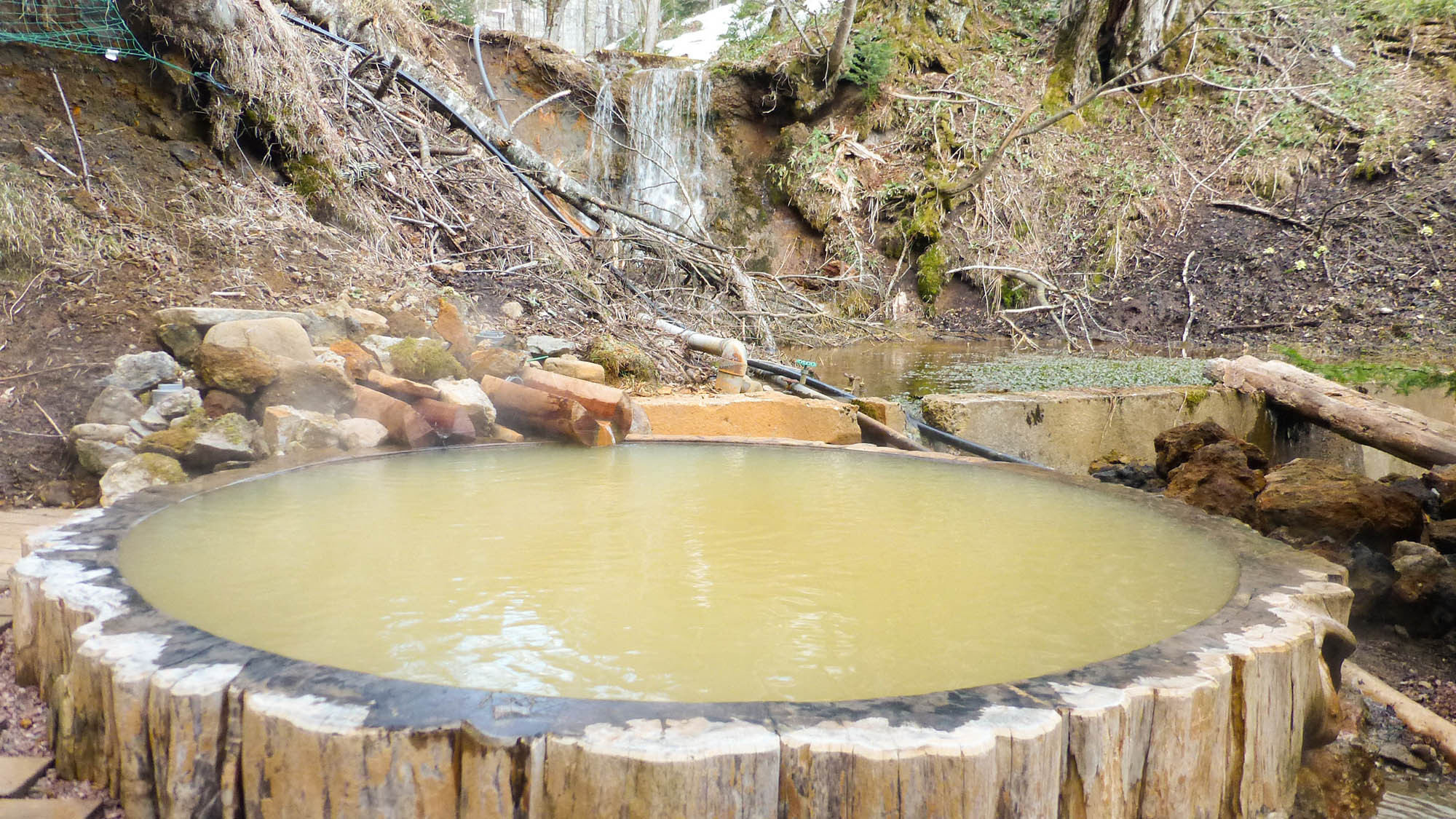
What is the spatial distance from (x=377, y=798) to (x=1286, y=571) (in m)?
1.79

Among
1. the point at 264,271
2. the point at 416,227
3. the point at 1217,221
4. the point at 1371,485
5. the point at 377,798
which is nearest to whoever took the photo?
the point at 377,798

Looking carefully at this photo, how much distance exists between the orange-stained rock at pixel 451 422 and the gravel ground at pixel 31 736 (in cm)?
152

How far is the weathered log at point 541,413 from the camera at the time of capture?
10.7 feet

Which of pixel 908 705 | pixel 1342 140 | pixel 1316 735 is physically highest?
pixel 1342 140

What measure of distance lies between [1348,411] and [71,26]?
22.5 ft

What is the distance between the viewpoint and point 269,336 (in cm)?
348

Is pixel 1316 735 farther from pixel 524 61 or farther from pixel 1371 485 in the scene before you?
pixel 524 61

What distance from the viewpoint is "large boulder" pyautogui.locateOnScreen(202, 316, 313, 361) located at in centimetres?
342

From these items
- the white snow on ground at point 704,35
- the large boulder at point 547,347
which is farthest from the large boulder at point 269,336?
the white snow on ground at point 704,35

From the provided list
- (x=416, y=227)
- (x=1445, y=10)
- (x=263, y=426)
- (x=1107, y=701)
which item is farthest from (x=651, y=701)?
(x=1445, y=10)

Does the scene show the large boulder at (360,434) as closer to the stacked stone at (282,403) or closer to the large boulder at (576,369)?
the stacked stone at (282,403)

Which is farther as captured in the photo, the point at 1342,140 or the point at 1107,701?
the point at 1342,140

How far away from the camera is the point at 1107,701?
1.23 metres

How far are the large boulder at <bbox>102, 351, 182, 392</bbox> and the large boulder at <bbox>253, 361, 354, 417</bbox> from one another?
370 mm
